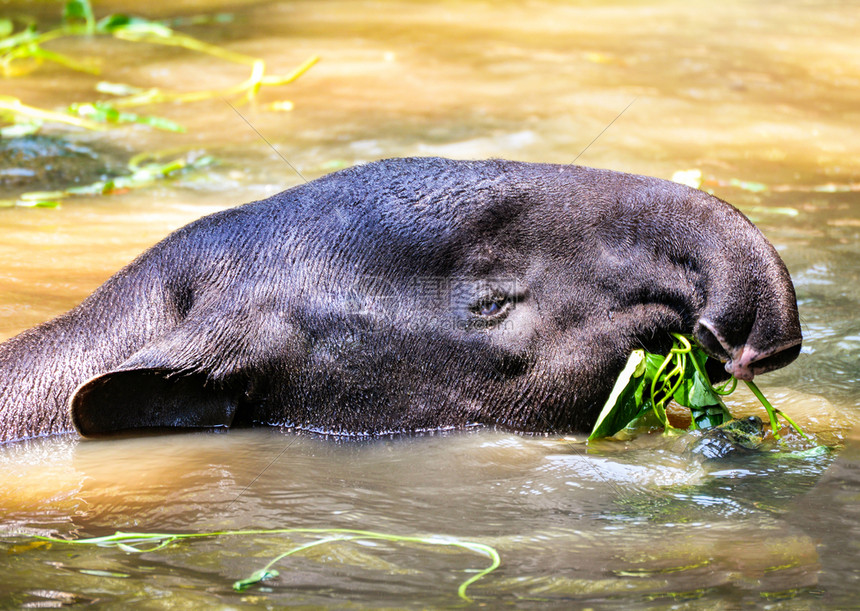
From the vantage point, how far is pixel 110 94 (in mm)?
8914

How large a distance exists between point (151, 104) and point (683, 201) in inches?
252

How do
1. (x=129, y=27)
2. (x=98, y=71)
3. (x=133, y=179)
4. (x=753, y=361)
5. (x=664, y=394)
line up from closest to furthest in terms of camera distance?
(x=753, y=361), (x=664, y=394), (x=133, y=179), (x=98, y=71), (x=129, y=27)

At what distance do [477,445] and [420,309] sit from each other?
464 millimetres

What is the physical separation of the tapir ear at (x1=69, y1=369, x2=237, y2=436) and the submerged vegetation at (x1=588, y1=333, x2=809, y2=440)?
Answer: 1.22m

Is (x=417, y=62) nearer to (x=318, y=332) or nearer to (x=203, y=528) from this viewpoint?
(x=318, y=332)

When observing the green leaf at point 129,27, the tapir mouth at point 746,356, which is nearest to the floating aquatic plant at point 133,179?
the green leaf at point 129,27

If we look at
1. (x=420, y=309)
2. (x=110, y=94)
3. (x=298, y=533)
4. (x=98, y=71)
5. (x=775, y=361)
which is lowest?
(x=298, y=533)

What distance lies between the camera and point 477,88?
9.21 metres

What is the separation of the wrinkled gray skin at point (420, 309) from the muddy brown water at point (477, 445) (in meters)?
0.15

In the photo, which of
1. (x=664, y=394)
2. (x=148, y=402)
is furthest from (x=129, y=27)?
(x=664, y=394)

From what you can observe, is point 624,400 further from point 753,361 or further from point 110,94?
point 110,94

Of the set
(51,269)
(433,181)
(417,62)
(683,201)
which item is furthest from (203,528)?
(417,62)

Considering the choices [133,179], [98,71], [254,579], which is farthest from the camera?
[98,71]

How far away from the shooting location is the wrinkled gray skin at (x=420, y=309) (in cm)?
324
